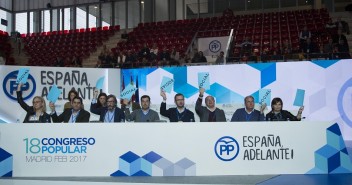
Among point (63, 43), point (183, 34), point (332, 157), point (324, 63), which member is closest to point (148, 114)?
point (332, 157)

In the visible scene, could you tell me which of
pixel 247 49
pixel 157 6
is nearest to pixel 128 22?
pixel 157 6

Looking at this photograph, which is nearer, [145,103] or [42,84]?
[145,103]

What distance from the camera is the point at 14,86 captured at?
11227 mm

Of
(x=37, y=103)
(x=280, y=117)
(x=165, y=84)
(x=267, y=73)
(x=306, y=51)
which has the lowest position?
(x=280, y=117)

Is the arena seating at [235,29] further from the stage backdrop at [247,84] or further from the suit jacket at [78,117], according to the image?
the suit jacket at [78,117]

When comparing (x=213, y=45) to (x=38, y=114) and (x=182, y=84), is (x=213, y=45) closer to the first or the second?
(x=182, y=84)

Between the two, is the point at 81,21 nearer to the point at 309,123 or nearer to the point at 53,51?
the point at 53,51

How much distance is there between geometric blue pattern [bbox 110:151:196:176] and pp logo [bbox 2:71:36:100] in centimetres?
597

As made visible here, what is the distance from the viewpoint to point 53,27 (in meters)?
28.4

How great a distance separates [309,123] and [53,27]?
25041 millimetres

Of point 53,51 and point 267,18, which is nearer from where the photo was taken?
point 267,18

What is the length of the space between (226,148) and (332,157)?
5.31ft

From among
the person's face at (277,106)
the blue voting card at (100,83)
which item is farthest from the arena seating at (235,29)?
the person's face at (277,106)

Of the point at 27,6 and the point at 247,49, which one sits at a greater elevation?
the point at 27,6
